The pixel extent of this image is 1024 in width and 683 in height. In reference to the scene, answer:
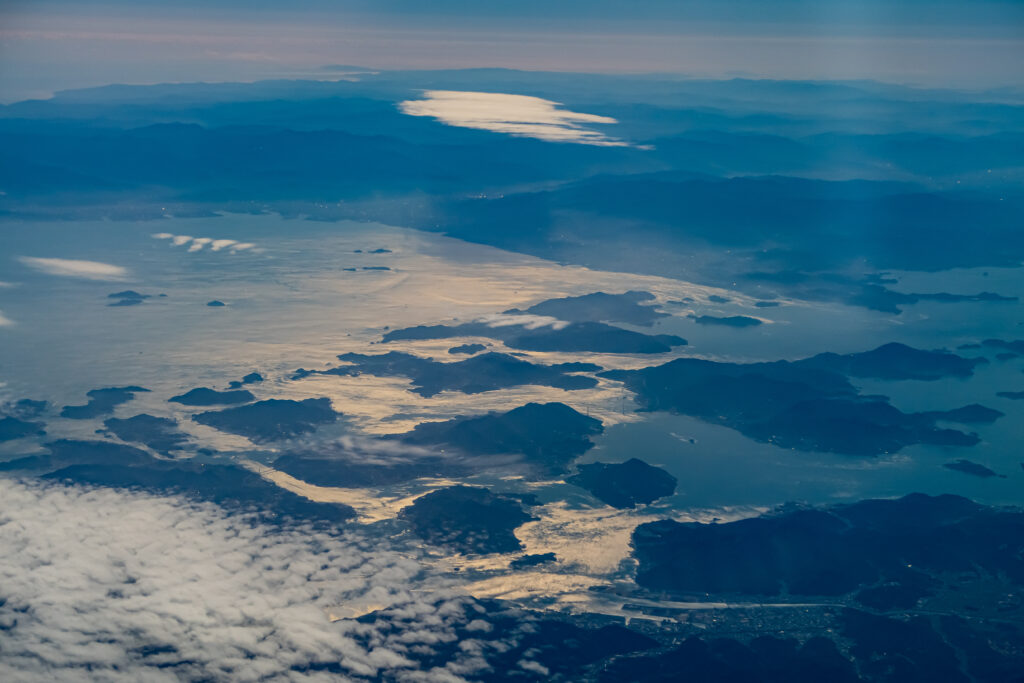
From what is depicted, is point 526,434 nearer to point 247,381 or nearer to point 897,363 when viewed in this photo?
point 247,381

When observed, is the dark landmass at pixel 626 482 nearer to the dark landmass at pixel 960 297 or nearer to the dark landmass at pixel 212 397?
the dark landmass at pixel 212 397

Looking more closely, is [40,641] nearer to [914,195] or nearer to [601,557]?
[601,557]

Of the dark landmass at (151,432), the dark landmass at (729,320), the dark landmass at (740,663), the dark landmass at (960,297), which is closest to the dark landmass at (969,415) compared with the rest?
the dark landmass at (729,320)

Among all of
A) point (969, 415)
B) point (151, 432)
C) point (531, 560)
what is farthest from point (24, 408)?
point (969, 415)

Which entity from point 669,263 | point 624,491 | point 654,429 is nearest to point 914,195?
point 669,263

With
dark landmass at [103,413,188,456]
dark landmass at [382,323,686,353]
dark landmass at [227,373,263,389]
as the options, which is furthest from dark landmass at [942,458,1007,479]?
dark landmass at [227,373,263,389]

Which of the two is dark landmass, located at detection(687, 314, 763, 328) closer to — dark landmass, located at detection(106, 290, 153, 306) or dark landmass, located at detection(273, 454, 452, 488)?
dark landmass, located at detection(273, 454, 452, 488)
